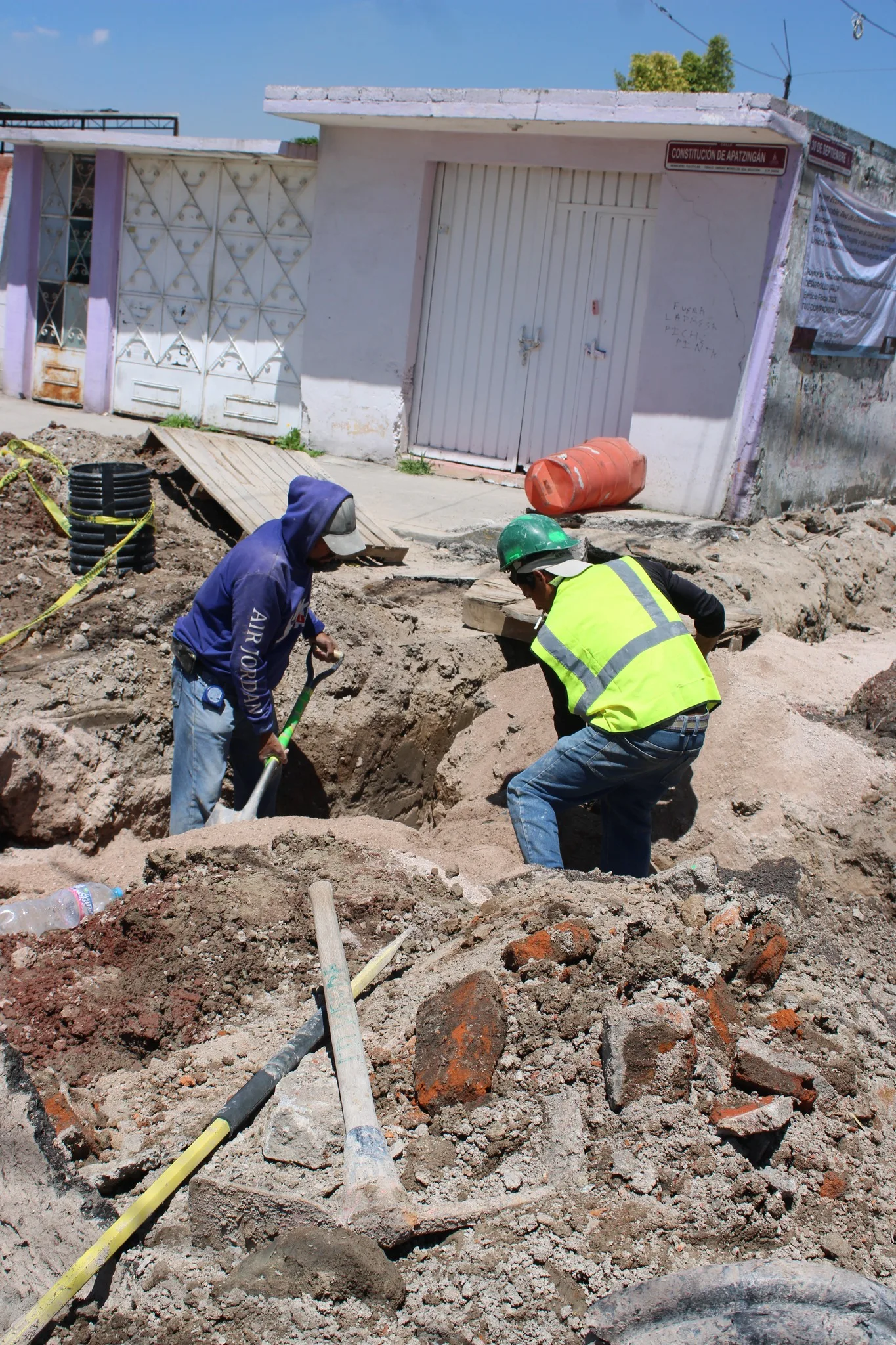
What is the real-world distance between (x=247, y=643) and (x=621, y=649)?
142 cm

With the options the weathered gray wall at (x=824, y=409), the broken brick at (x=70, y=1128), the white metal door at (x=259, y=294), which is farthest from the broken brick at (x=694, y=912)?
the white metal door at (x=259, y=294)

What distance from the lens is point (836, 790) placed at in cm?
484

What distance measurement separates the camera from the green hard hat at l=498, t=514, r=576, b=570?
397cm

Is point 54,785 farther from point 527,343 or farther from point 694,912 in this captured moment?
point 527,343

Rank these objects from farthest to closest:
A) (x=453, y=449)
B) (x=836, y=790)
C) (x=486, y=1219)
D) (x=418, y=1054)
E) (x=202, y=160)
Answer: (x=202, y=160) < (x=453, y=449) < (x=836, y=790) < (x=418, y=1054) < (x=486, y=1219)

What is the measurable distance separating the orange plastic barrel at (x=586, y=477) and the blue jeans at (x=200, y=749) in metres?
4.37

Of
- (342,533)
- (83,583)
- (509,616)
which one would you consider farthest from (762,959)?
(83,583)

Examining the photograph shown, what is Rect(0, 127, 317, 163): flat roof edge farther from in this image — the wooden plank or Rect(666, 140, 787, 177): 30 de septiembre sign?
the wooden plank

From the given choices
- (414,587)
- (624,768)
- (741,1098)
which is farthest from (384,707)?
(741,1098)

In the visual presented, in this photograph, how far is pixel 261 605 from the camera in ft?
13.5

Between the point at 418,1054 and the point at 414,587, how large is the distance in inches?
166

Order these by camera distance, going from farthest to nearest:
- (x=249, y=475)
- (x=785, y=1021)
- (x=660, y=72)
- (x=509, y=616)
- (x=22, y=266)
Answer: (x=660, y=72) < (x=22, y=266) < (x=249, y=475) < (x=509, y=616) < (x=785, y=1021)

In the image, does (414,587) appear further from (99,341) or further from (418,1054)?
(99,341)

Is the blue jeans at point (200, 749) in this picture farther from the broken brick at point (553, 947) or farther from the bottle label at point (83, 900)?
the broken brick at point (553, 947)
